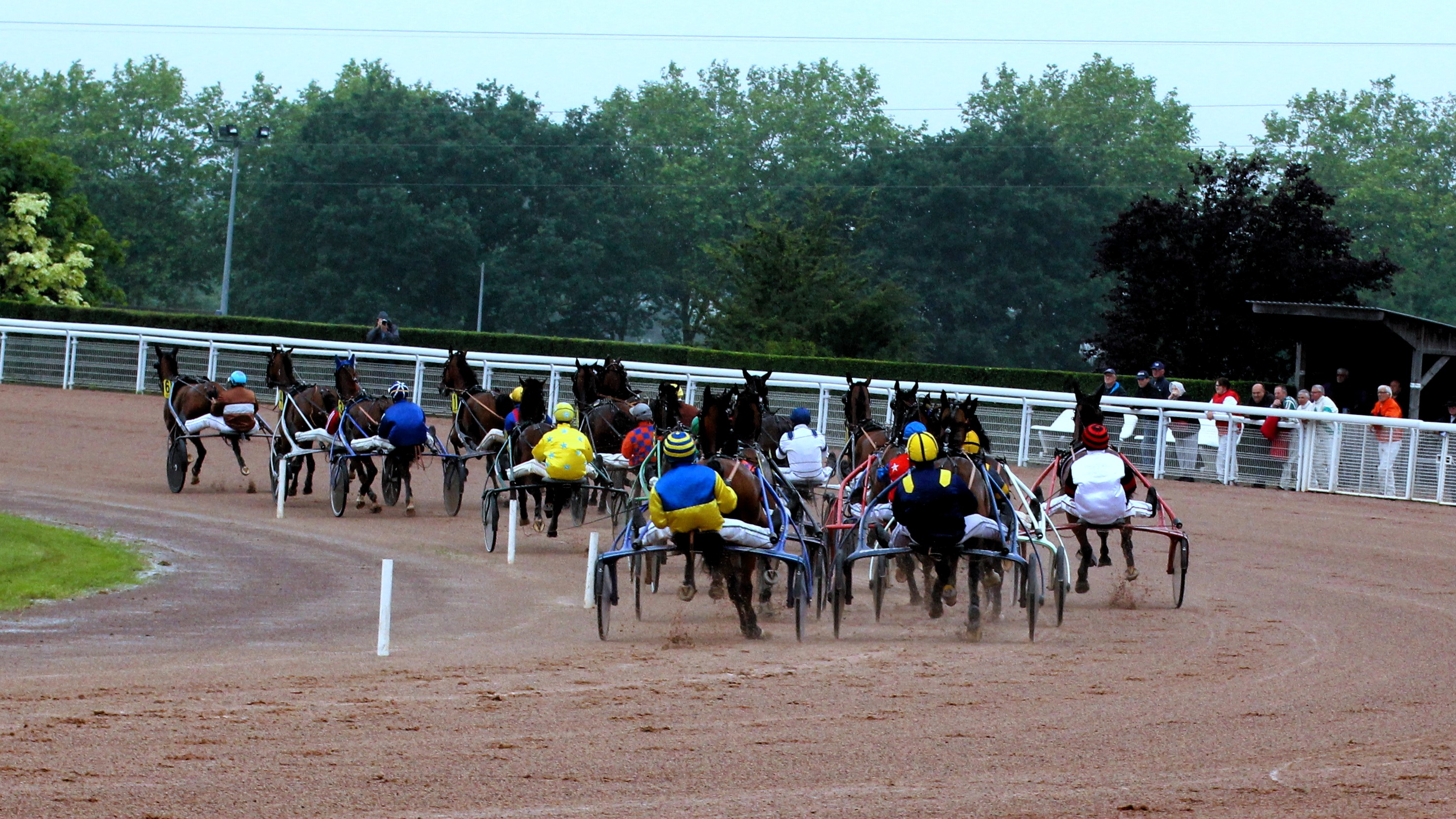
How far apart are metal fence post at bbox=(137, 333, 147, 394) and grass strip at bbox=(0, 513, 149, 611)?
43.3 feet

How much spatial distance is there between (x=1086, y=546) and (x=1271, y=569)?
3687 millimetres

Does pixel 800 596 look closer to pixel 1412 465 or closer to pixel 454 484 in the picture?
pixel 454 484

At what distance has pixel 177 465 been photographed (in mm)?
21016

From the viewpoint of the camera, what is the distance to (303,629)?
38.3ft

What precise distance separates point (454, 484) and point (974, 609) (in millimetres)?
9216

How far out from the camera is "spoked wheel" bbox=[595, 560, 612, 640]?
36.4ft

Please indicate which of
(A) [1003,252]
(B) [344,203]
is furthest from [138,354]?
(A) [1003,252]

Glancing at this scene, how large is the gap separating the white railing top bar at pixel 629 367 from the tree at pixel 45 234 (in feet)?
62.6

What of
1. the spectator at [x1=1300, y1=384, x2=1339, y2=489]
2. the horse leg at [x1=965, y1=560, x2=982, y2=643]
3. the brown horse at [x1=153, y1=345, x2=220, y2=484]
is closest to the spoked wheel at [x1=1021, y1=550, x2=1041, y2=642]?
the horse leg at [x1=965, y1=560, x2=982, y2=643]

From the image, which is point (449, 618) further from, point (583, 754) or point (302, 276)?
point (302, 276)

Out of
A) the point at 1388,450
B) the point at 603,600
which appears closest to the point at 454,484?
the point at 603,600

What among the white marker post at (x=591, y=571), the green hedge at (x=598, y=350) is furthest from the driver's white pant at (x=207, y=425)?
the green hedge at (x=598, y=350)

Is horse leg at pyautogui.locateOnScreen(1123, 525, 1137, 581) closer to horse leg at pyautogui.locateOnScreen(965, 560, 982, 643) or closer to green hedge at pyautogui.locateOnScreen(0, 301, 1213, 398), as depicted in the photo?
A: horse leg at pyautogui.locateOnScreen(965, 560, 982, 643)

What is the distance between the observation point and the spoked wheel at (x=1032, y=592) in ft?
36.8
